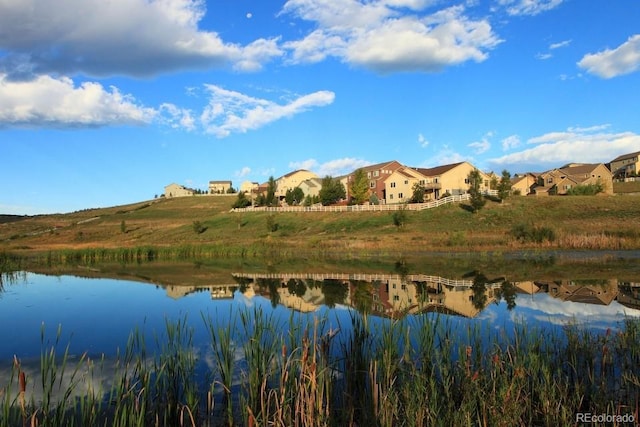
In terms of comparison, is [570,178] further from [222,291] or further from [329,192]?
[222,291]

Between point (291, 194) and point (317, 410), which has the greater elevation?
point (291, 194)

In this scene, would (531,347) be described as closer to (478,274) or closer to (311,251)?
(478,274)

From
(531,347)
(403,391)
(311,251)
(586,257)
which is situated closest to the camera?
(403,391)

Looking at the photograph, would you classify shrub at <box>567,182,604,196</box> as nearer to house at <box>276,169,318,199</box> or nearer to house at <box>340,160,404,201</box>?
house at <box>340,160,404,201</box>

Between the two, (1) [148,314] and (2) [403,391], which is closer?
(2) [403,391]

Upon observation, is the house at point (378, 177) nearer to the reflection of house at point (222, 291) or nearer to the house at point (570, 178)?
the house at point (570, 178)

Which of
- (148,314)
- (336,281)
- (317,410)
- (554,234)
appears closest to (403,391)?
(317,410)

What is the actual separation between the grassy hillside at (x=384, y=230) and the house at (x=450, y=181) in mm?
17507

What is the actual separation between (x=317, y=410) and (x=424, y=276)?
23924 millimetres

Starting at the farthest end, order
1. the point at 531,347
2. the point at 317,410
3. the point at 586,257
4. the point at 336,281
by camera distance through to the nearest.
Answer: the point at 586,257 → the point at 336,281 → the point at 531,347 → the point at 317,410

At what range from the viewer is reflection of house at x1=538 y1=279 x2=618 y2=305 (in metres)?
19.6

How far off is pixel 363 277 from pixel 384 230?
96.5 ft

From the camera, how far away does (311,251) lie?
162 ft

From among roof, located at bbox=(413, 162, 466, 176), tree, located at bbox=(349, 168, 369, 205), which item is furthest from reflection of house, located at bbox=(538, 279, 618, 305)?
roof, located at bbox=(413, 162, 466, 176)
